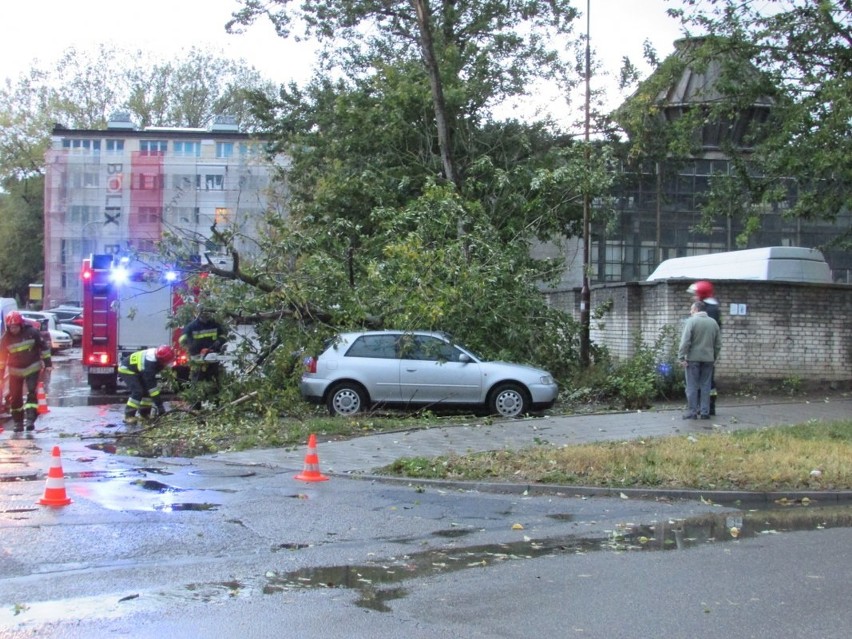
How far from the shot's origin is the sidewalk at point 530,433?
1048 cm

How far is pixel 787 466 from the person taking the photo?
357 inches

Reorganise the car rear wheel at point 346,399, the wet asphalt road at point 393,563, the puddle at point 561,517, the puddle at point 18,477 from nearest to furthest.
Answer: the wet asphalt road at point 393,563
the puddle at point 561,517
the puddle at point 18,477
the car rear wheel at point 346,399

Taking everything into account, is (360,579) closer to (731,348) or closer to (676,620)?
(676,620)

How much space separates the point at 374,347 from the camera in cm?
1423

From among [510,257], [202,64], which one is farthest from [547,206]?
[202,64]

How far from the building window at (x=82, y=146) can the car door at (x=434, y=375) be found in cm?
4365

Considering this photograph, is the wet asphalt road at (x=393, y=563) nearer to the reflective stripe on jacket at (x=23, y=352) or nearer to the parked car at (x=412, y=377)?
the reflective stripe on jacket at (x=23, y=352)

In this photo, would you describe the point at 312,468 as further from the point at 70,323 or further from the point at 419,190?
the point at 70,323

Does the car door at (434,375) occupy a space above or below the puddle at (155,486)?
above

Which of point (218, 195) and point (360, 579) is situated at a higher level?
point (218, 195)

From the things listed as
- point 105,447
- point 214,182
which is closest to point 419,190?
point 105,447

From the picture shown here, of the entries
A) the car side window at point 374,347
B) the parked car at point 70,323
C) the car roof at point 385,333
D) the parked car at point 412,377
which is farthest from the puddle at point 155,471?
the parked car at point 70,323

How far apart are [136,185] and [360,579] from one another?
4885 centimetres

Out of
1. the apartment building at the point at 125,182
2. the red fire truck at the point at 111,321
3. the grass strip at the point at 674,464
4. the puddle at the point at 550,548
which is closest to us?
the puddle at the point at 550,548
